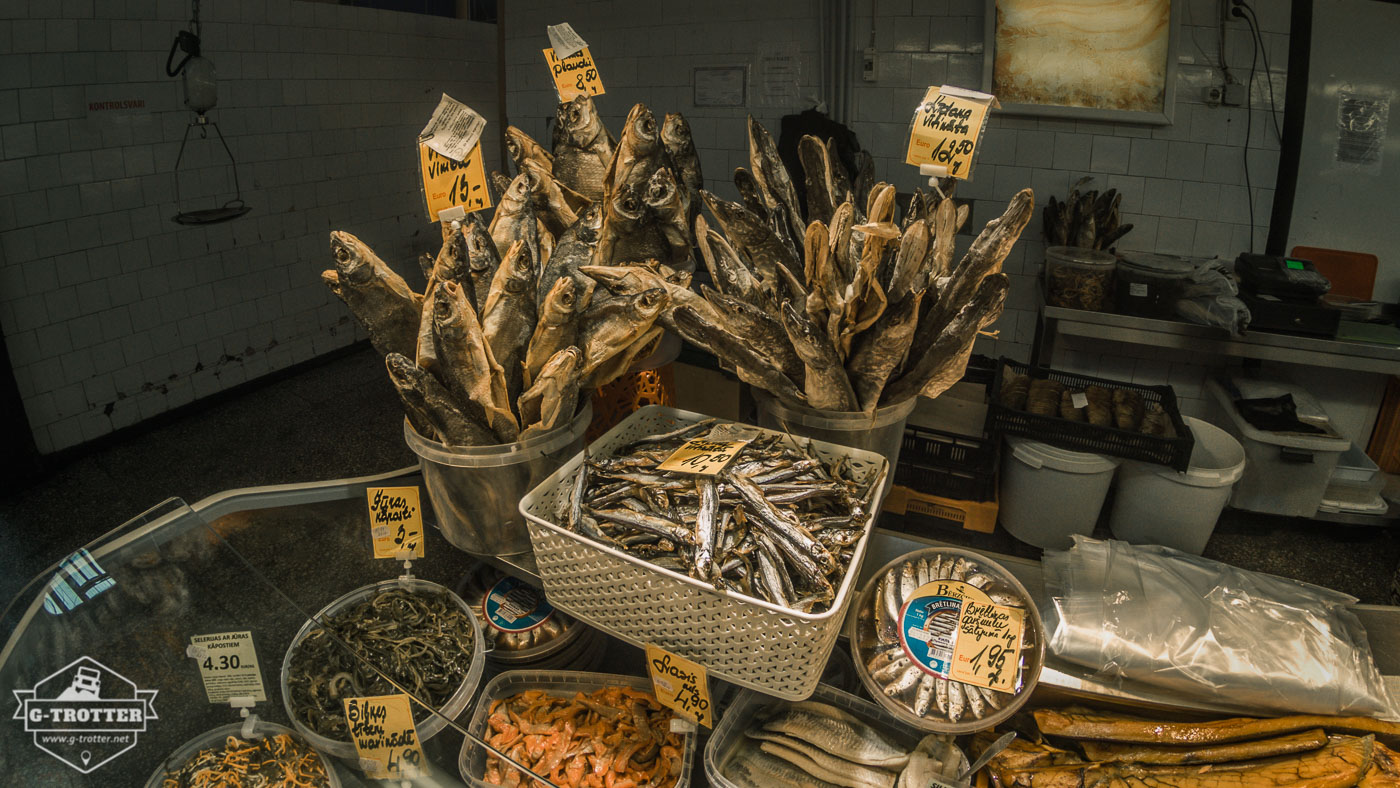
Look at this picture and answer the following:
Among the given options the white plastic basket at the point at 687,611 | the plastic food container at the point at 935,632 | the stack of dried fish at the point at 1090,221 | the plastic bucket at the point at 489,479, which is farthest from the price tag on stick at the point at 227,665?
the stack of dried fish at the point at 1090,221

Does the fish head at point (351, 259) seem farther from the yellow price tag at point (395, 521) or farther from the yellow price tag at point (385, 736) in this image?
the yellow price tag at point (385, 736)

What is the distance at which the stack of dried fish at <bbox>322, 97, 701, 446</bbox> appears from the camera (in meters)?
1.28

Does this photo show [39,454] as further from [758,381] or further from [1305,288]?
[1305,288]

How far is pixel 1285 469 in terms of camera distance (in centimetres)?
322

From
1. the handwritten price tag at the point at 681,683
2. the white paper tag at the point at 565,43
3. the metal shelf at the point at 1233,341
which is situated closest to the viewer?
the handwritten price tag at the point at 681,683

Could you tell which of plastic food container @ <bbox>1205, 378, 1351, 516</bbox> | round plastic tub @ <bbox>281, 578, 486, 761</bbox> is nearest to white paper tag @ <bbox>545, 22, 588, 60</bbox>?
round plastic tub @ <bbox>281, 578, 486, 761</bbox>

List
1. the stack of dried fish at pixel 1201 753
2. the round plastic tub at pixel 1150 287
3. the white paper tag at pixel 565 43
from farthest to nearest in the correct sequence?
the round plastic tub at pixel 1150 287 → the white paper tag at pixel 565 43 → the stack of dried fish at pixel 1201 753

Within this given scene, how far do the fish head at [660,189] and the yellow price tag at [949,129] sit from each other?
19.1 inches

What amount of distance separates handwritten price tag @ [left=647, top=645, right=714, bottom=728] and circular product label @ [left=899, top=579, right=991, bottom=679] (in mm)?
342

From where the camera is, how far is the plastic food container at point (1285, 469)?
124 inches

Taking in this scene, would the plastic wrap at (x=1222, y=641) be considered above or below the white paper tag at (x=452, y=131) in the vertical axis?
below

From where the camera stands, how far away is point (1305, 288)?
3109 millimetres

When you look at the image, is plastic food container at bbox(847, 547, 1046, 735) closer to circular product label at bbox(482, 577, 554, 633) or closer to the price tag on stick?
circular product label at bbox(482, 577, 554, 633)

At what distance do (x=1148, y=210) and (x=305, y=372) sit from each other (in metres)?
5.44
